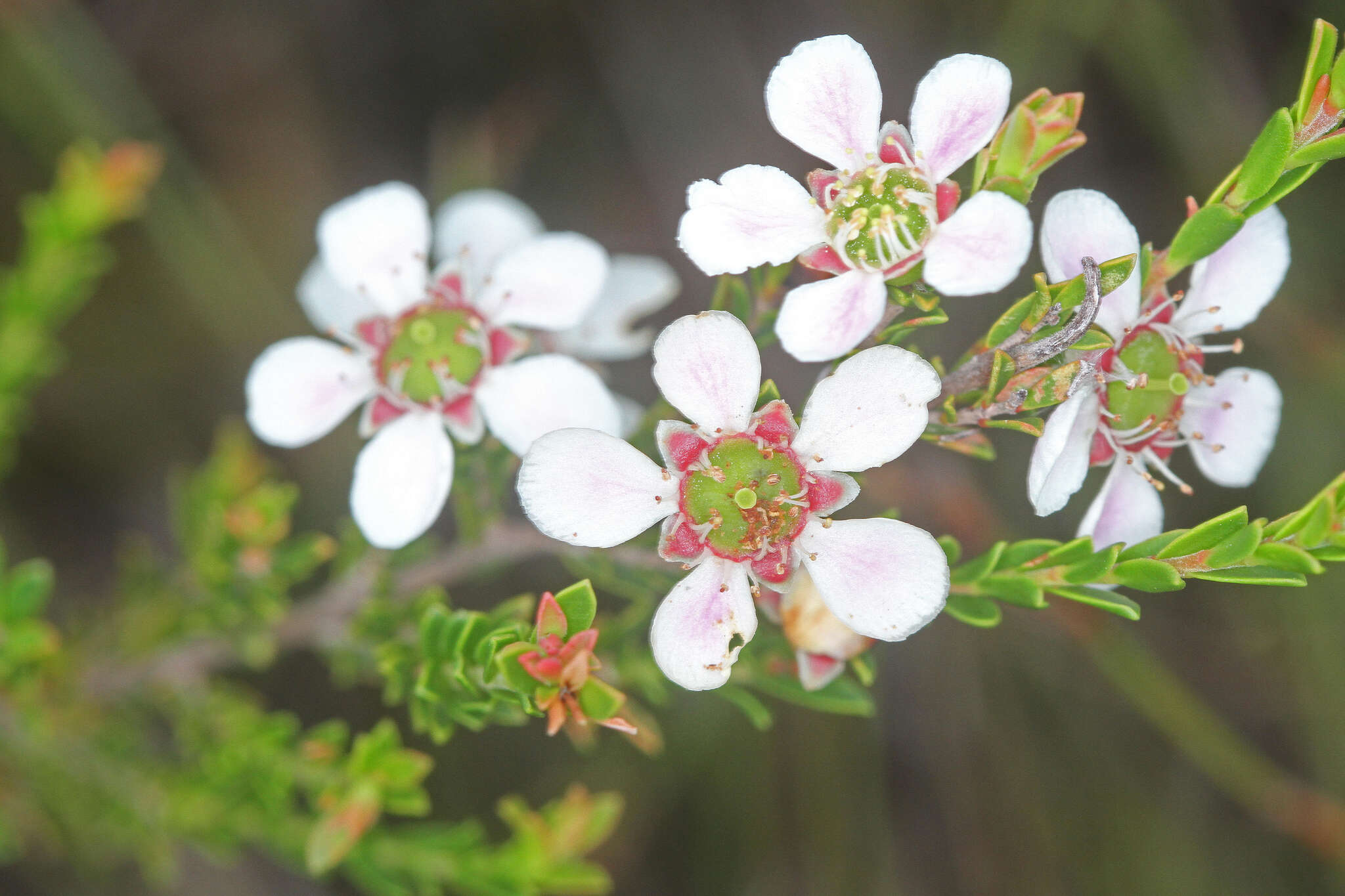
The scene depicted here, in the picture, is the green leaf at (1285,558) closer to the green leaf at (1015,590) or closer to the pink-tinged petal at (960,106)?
the green leaf at (1015,590)

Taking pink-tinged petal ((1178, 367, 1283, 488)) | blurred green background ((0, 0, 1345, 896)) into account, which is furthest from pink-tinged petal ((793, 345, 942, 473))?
blurred green background ((0, 0, 1345, 896))

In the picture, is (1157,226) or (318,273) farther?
(1157,226)

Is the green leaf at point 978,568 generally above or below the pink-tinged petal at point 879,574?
below

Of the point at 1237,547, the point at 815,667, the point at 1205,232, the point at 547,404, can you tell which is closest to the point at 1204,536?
the point at 1237,547

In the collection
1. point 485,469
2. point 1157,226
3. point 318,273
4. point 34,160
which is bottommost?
point 1157,226

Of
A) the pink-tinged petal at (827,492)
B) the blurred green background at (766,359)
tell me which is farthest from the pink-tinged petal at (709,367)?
the blurred green background at (766,359)

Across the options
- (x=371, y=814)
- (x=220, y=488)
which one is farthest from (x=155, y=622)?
(x=371, y=814)

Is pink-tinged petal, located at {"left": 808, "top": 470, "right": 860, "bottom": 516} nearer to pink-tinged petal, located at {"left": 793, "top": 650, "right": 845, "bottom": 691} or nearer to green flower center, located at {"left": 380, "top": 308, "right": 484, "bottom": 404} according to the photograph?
pink-tinged petal, located at {"left": 793, "top": 650, "right": 845, "bottom": 691}

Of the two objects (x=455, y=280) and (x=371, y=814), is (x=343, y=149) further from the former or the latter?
(x=371, y=814)
